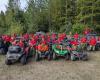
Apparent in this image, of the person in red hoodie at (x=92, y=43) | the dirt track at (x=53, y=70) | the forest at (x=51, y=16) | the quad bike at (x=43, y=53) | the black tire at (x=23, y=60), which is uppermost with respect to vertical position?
the forest at (x=51, y=16)

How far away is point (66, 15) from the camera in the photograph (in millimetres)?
42969

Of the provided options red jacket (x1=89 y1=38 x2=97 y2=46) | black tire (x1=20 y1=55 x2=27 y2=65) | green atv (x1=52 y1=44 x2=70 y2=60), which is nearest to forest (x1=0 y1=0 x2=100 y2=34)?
red jacket (x1=89 y1=38 x2=97 y2=46)

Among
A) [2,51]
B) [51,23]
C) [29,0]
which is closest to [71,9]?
[51,23]

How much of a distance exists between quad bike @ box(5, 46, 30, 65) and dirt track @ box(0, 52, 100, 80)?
14.0 inches

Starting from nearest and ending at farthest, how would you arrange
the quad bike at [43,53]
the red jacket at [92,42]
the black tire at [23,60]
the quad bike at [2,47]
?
the black tire at [23,60]
the quad bike at [43,53]
the quad bike at [2,47]
the red jacket at [92,42]

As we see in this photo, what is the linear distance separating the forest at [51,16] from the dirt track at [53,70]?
19557 mm

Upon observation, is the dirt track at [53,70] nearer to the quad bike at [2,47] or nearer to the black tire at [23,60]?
the black tire at [23,60]

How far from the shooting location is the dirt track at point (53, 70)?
14.4 metres

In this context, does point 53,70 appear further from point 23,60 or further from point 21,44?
point 21,44

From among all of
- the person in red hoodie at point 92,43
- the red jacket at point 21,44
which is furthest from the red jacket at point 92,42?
the red jacket at point 21,44

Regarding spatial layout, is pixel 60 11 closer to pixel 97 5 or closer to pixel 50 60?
pixel 97 5

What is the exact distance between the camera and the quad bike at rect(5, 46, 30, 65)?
1689 cm

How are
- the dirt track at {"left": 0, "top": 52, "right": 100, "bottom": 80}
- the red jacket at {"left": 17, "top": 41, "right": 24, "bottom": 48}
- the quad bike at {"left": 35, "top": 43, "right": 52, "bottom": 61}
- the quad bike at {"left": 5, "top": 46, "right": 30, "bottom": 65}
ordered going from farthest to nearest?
the red jacket at {"left": 17, "top": 41, "right": 24, "bottom": 48} < the quad bike at {"left": 35, "top": 43, "right": 52, "bottom": 61} < the quad bike at {"left": 5, "top": 46, "right": 30, "bottom": 65} < the dirt track at {"left": 0, "top": 52, "right": 100, "bottom": 80}

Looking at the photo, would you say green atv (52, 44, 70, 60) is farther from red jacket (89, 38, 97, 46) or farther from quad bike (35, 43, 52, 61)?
red jacket (89, 38, 97, 46)
